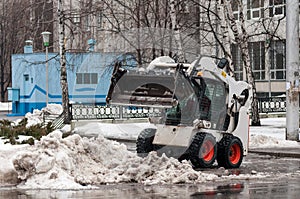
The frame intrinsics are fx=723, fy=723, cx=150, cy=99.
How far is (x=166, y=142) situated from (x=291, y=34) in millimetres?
8216

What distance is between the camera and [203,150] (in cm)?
1628

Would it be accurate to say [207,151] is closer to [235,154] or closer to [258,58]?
[235,154]

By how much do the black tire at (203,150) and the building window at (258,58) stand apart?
39.5m

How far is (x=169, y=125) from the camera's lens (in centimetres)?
1662

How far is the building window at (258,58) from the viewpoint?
5596 centimetres

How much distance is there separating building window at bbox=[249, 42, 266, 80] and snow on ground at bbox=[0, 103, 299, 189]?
133ft

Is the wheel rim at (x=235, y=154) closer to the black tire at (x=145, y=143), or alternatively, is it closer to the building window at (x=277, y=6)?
the black tire at (x=145, y=143)

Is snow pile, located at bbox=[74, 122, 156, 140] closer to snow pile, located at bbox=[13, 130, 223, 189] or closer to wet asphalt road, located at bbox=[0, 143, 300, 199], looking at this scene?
snow pile, located at bbox=[13, 130, 223, 189]

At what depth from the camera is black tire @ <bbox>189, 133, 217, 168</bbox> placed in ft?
52.7

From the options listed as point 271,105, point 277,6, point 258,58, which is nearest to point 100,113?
point 271,105

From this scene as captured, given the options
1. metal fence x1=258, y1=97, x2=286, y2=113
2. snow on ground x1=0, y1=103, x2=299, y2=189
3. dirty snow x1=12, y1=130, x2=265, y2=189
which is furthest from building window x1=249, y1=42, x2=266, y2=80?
dirty snow x1=12, y1=130, x2=265, y2=189

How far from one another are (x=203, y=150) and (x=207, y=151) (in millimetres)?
190

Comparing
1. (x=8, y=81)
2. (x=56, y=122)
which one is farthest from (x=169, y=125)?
(x=8, y=81)

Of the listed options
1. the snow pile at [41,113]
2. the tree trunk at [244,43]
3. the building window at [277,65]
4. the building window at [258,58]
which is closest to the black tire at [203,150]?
the tree trunk at [244,43]
